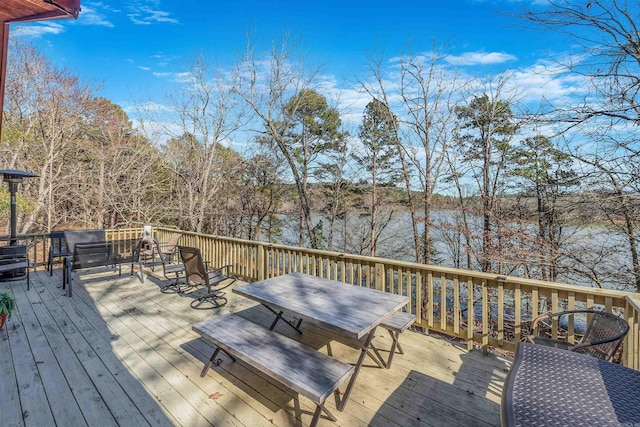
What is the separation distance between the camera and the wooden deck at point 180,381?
6.89ft

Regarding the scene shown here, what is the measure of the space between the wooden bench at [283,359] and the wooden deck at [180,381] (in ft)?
1.01

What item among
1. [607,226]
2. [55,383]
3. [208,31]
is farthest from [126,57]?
[607,226]

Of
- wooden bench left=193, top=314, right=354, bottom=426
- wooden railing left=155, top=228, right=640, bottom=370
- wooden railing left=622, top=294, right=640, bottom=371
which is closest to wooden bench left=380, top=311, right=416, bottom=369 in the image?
wooden railing left=155, top=228, right=640, bottom=370

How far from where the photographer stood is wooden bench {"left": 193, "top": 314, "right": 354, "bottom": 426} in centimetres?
185

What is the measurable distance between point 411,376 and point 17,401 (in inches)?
123

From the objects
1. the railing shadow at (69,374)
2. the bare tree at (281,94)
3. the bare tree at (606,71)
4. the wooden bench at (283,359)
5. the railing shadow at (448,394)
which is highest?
the bare tree at (281,94)

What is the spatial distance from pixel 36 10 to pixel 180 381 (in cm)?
261

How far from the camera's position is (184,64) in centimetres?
987

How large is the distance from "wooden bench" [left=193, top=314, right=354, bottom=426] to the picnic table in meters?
0.23

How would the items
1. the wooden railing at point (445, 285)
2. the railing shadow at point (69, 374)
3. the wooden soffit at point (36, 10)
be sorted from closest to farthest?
the wooden soffit at point (36, 10), the railing shadow at point (69, 374), the wooden railing at point (445, 285)

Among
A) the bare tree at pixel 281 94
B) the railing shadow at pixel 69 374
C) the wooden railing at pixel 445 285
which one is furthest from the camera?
the bare tree at pixel 281 94

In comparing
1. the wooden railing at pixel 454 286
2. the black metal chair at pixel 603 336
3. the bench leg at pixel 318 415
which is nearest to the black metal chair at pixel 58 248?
the wooden railing at pixel 454 286

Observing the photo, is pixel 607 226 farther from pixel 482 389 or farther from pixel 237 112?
pixel 237 112

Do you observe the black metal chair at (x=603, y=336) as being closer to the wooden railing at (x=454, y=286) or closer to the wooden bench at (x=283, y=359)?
the wooden railing at (x=454, y=286)
